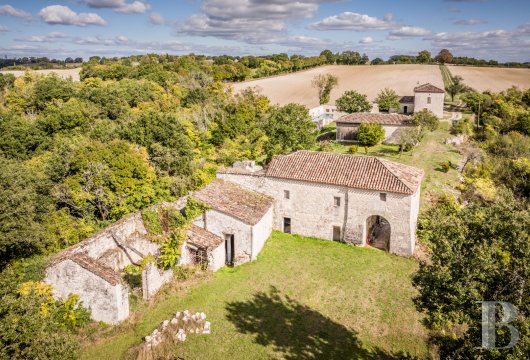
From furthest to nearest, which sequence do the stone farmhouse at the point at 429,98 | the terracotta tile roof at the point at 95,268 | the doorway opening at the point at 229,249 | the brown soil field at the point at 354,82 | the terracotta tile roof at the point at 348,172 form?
the brown soil field at the point at 354,82
the stone farmhouse at the point at 429,98
the terracotta tile roof at the point at 348,172
the doorway opening at the point at 229,249
the terracotta tile roof at the point at 95,268

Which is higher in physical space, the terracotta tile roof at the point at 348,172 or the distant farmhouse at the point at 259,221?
the terracotta tile roof at the point at 348,172

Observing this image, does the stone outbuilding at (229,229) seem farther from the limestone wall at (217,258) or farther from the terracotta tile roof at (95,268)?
the terracotta tile roof at (95,268)

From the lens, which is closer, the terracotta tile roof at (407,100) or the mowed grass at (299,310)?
the mowed grass at (299,310)

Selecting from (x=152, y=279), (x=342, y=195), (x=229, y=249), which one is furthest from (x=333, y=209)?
(x=152, y=279)

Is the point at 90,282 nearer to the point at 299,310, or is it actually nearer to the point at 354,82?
the point at 299,310

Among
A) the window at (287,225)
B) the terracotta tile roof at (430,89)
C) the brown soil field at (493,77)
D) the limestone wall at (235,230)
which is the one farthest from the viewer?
the brown soil field at (493,77)

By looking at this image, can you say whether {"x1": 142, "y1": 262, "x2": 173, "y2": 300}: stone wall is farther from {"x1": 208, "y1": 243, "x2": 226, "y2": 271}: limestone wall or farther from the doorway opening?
the doorway opening

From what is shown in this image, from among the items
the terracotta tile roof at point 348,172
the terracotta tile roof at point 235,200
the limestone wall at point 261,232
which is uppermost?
the terracotta tile roof at point 348,172

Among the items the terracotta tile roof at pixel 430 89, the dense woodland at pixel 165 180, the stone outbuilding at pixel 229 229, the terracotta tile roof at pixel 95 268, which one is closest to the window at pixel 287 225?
the stone outbuilding at pixel 229 229
